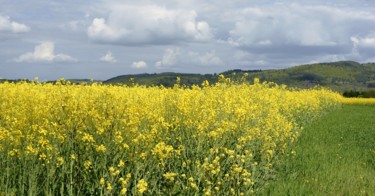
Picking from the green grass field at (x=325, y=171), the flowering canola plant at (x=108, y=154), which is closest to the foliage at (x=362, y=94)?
the green grass field at (x=325, y=171)

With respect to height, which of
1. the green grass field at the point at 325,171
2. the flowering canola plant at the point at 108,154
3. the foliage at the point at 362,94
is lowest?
the foliage at the point at 362,94

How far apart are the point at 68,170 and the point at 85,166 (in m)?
0.51

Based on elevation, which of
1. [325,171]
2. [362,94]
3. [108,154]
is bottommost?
[362,94]

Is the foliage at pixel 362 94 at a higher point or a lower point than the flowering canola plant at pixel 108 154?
lower

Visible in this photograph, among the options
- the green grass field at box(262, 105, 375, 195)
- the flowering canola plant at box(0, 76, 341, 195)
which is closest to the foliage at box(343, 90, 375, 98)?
the green grass field at box(262, 105, 375, 195)

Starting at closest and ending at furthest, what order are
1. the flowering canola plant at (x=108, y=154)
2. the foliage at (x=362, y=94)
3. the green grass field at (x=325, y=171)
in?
the flowering canola plant at (x=108, y=154) < the green grass field at (x=325, y=171) < the foliage at (x=362, y=94)

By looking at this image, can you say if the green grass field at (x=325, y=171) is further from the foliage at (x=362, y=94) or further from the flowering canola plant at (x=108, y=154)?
the foliage at (x=362, y=94)

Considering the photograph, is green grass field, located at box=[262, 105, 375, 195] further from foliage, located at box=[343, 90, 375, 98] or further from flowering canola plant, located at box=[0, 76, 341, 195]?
foliage, located at box=[343, 90, 375, 98]

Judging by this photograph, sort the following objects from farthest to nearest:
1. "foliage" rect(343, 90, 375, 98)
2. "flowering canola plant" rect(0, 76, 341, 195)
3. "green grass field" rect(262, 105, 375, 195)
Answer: "foliage" rect(343, 90, 375, 98) → "green grass field" rect(262, 105, 375, 195) → "flowering canola plant" rect(0, 76, 341, 195)

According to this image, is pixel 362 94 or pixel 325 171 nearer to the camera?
pixel 325 171

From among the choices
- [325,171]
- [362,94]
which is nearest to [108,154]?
[325,171]

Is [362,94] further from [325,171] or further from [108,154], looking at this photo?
[108,154]

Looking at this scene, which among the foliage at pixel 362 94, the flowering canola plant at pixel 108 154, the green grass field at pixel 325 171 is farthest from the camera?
the foliage at pixel 362 94

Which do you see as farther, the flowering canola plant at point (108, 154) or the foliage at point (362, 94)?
the foliage at point (362, 94)
